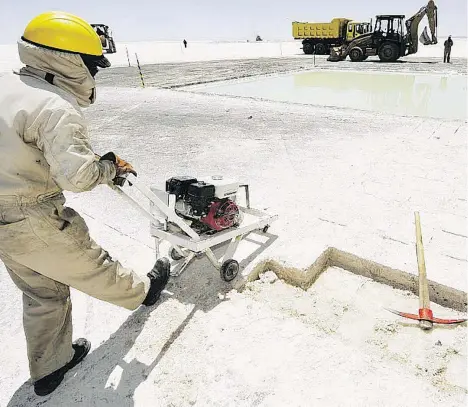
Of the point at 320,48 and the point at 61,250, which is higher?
the point at 61,250

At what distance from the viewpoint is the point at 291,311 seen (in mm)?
2826

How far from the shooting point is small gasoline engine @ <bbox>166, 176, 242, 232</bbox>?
275cm

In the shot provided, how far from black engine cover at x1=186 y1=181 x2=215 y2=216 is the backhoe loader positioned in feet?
68.7

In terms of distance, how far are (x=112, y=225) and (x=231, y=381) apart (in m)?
2.35

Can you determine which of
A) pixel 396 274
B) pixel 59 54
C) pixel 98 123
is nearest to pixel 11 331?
pixel 59 54

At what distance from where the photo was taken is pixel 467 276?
291 cm

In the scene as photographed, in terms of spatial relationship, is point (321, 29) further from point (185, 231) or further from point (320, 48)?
point (185, 231)

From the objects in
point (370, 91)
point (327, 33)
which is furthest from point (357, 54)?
point (370, 91)

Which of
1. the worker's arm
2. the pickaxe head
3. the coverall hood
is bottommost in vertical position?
the pickaxe head

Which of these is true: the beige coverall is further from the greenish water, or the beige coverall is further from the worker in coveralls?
the greenish water

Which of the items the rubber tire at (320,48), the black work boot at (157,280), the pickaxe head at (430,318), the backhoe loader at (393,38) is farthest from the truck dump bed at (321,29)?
the black work boot at (157,280)

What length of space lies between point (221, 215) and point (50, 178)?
1309 millimetres

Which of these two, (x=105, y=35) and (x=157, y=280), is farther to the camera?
(x=105, y=35)

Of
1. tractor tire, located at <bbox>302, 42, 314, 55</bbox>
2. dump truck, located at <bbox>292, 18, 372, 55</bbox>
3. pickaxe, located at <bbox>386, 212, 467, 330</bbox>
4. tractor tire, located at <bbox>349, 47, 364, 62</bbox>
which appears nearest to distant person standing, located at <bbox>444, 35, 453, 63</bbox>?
tractor tire, located at <bbox>349, 47, 364, 62</bbox>
